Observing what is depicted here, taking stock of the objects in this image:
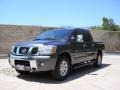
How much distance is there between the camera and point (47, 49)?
7.94 metres

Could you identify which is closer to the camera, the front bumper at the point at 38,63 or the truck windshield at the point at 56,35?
the front bumper at the point at 38,63

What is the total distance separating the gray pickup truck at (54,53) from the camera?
7.86 m

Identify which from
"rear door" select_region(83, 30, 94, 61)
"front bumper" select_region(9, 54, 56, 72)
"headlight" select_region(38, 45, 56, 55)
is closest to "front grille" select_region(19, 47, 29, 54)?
"front bumper" select_region(9, 54, 56, 72)

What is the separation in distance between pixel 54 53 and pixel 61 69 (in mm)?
705

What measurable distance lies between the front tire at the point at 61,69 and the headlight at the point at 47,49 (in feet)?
1.52

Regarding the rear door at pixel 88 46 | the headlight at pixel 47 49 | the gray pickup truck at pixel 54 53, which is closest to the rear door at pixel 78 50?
the gray pickup truck at pixel 54 53

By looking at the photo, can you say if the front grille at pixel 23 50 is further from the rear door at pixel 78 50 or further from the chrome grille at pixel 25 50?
the rear door at pixel 78 50

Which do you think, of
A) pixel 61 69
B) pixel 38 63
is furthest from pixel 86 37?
pixel 38 63

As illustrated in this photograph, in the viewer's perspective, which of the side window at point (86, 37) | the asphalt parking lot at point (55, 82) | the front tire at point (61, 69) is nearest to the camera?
the asphalt parking lot at point (55, 82)

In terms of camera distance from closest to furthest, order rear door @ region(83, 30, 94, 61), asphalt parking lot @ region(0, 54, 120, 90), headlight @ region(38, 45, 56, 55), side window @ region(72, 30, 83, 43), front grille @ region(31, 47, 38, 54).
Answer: asphalt parking lot @ region(0, 54, 120, 90) → headlight @ region(38, 45, 56, 55) → front grille @ region(31, 47, 38, 54) → side window @ region(72, 30, 83, 43) → rear door @ region(83, 30, 94, 61)

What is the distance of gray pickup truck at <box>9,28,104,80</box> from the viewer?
7855 mm

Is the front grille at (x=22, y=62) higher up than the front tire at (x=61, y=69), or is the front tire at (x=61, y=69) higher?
the front grille at (x=22, y=62)

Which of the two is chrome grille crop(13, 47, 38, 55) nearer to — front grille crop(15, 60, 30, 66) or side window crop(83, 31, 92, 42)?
front grille crop(15, 60, 30, 66)

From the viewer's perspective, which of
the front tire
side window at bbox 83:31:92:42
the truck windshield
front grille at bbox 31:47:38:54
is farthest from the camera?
side window at bbox 83:31:92:42
